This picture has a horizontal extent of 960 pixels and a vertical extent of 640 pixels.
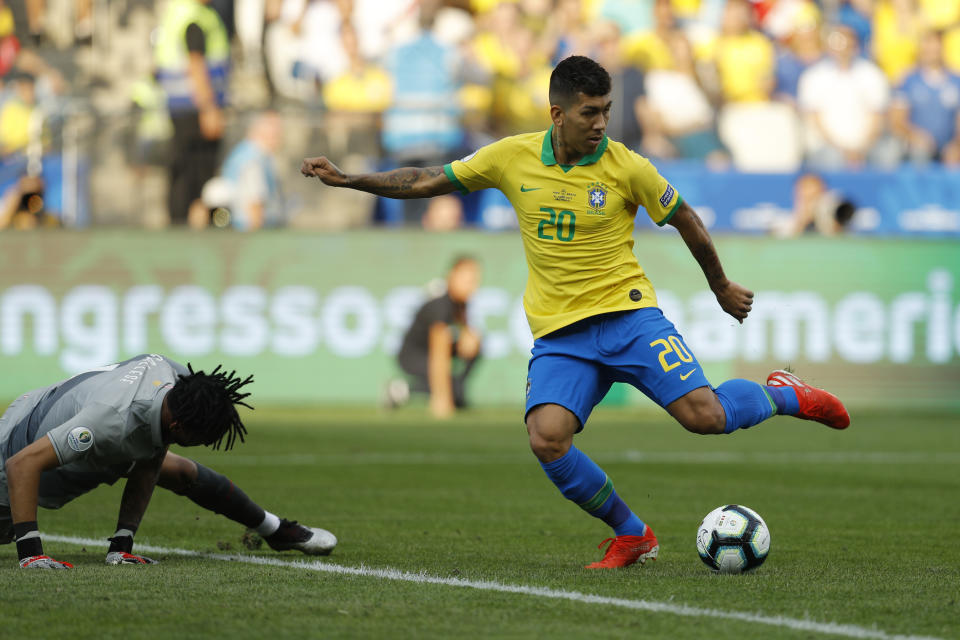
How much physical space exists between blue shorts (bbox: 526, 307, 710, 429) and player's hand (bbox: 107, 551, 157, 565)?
1.86m

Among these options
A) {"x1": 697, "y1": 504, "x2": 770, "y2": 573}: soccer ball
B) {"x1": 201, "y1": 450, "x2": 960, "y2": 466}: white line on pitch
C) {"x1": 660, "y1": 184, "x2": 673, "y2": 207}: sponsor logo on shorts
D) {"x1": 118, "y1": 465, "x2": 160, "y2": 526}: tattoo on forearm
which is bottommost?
{"x1": 201, "y1": 450, "x2": 960, "y2": 466}: white line on pitch

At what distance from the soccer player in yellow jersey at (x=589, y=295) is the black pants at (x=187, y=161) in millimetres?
11680

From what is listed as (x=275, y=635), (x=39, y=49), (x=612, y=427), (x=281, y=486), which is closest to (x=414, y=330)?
(x=612, y=427)

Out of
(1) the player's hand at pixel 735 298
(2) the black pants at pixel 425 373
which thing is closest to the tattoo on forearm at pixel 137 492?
(1) the player's hand at pixel 735 298

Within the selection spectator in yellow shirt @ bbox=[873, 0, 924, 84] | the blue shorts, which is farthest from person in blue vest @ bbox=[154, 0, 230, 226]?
the blue shorts

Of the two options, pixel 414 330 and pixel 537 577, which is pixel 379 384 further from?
pixel 537 577

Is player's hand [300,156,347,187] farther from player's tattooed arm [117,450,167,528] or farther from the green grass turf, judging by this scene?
the green grass turf

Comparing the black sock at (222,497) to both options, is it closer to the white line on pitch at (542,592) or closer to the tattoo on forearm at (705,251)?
the white line on pitch at (542,592)

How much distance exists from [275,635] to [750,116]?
52.4 ft

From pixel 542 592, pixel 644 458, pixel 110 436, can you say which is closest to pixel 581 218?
pixel 542 592

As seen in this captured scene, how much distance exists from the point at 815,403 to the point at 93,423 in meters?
Result: 3.32

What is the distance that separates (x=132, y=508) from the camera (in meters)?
6.62

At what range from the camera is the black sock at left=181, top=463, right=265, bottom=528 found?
6.91m

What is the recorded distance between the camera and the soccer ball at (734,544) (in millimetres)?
6527
